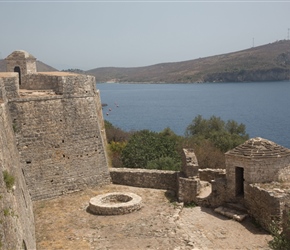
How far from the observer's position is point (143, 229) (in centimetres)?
1284

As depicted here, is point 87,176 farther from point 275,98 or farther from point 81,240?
point 275,98

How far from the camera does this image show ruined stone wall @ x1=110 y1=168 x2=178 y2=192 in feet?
57.4

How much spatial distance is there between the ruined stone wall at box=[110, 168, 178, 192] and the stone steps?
275 cm

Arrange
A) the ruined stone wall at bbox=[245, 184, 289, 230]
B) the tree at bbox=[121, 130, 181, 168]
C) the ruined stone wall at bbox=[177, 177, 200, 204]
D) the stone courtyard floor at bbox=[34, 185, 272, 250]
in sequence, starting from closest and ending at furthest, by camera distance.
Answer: the stone courtyard floor at bbox=[34, 185, 272, 250], the ruined stone wall at bbox=[245, 184, 289, 230], the ruined stone wall at bbox=[177, 177, 200, 204], the tree at bbox=[121, 130, 181, 168]

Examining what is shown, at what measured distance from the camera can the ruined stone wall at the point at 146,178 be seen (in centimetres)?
1748

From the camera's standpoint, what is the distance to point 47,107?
16438 millimetres

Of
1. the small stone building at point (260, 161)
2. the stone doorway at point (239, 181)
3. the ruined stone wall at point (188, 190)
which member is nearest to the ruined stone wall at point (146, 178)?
the ruined stone wall at point (188, 190)

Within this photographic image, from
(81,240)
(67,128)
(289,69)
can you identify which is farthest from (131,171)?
(289,69)

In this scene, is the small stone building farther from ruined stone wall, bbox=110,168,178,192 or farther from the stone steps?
ruined stone wall, bbox=110,168,178,192

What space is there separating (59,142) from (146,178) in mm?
4337

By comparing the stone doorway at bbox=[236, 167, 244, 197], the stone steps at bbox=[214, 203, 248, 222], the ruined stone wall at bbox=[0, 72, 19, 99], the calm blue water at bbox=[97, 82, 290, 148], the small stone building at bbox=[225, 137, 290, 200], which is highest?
the ruined stone wall at bbox=[0, 72, 19, 99]

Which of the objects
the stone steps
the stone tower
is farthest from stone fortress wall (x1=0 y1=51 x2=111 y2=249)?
the stone steps

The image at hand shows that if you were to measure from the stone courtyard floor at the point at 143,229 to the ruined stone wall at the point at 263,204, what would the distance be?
1.30 ft

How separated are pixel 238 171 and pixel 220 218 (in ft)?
7.20
